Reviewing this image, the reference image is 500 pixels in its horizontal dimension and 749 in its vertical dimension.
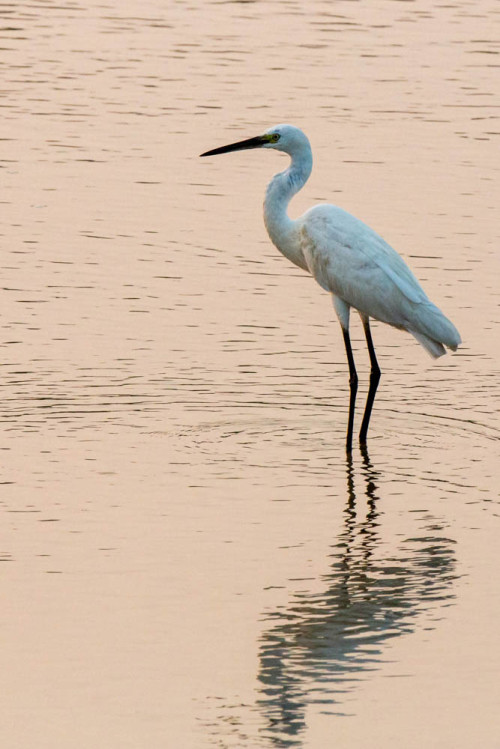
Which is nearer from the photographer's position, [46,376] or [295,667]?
[295,667]

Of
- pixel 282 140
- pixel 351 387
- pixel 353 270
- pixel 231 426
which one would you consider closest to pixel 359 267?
pixel 353 270

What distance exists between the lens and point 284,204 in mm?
10469

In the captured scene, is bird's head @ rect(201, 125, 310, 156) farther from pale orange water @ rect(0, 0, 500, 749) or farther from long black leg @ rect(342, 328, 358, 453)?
pale orange water @ rect(0, 0, 500, 749)

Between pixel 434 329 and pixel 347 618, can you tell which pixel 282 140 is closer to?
pixel 434 329

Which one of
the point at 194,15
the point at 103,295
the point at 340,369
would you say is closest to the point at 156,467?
the point at 340,369

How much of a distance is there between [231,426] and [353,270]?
1.13 meters

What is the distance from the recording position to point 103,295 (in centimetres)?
1198

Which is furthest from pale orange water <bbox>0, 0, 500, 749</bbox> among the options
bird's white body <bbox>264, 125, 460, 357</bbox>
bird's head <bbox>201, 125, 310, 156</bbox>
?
bird's head <bbox>201, 125, 310, 156</bbox>

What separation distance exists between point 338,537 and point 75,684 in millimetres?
2132

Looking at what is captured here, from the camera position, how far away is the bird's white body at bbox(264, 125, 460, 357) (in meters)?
9.87

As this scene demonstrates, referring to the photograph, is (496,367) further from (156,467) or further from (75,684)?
(75,684)

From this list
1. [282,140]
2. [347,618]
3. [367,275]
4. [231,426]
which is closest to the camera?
[347,618]

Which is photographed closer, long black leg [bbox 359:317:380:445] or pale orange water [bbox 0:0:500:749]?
pale orange water [bbox 0:0:500:749]

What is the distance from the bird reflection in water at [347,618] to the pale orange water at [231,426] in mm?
15
